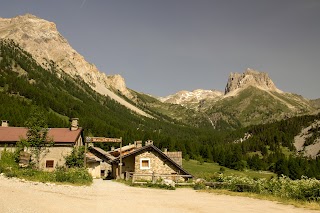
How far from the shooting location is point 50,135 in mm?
48688

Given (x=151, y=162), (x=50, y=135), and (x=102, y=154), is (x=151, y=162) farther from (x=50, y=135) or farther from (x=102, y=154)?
(x=102, y=154)

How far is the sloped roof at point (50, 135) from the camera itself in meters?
47.3

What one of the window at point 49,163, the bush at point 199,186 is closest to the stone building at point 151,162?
the window at point 49,163

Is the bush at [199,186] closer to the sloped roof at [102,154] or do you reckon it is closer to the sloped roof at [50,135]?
the sloped roof at [50,135]

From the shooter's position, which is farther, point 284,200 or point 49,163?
point 49,163

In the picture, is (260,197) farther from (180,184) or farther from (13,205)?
(13,205)

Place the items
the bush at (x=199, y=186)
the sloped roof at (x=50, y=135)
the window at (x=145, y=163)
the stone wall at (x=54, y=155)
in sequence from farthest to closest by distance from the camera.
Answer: the sloped roof at (x=50, y=135), the stone wall at (x=54, y=155), the window at (x=145, y=163), the bush at (x=199, y=186)

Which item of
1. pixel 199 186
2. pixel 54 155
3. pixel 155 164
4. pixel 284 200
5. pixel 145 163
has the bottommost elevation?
pixel 284 200

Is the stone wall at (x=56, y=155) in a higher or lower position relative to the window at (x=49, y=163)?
higher

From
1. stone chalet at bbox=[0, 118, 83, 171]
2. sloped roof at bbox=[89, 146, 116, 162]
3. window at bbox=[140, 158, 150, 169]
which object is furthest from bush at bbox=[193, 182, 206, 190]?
sloped roof at bbox=[89, 146, 116, 162]

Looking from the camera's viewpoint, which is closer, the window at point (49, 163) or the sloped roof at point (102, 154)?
the window at point (49, 163)

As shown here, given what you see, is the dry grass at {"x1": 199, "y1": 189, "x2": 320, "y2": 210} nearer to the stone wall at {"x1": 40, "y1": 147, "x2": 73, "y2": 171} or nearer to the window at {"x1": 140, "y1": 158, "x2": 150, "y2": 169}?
the window at {"x1": 140, "y1": 158, "x2": 150, "y2": 169}

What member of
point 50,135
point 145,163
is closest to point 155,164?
point 145,163

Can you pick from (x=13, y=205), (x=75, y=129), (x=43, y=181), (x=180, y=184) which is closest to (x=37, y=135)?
(x=75, y=129)
